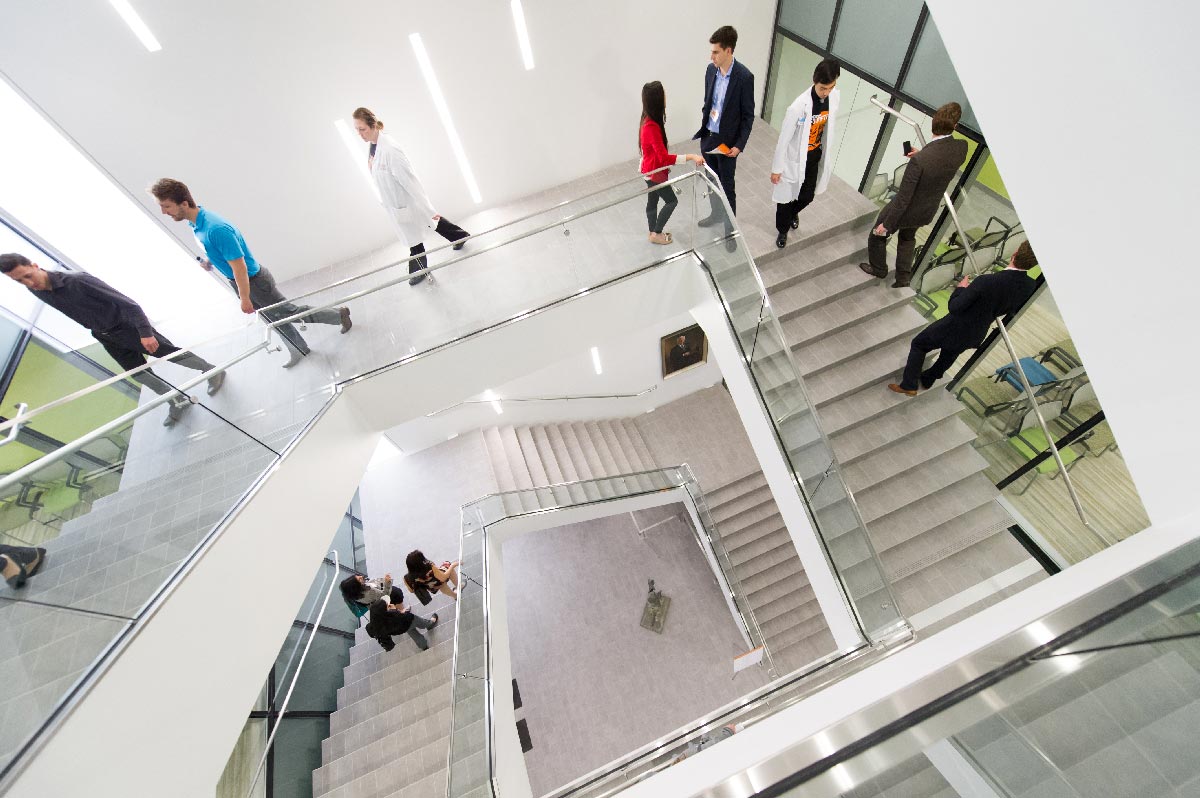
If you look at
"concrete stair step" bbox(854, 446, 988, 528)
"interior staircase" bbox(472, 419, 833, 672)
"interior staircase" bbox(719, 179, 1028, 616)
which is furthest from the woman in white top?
"concrete stair step" bbox(854, 446, 988, 528)

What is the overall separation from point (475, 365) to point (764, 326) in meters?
3.19

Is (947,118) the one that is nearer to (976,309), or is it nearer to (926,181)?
(926,181)

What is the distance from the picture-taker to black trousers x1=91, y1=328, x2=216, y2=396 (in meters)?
4.00

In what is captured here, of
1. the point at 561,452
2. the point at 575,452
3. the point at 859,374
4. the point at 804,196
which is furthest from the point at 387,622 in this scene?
the point at 804,196

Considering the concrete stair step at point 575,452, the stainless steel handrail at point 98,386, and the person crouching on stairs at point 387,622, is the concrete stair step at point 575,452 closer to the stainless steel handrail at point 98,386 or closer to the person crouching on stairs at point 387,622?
the person crouching on stairs at point 387,622

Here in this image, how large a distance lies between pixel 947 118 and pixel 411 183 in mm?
4953

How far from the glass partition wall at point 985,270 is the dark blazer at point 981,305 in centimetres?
44

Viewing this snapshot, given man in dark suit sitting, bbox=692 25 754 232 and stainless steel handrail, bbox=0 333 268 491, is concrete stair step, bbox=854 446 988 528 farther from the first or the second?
stainless steel handrail, bbox=0 333 268 491

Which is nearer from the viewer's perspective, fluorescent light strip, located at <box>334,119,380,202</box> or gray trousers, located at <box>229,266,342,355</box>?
gray trousers, located at <box>229,266,342,355</box>

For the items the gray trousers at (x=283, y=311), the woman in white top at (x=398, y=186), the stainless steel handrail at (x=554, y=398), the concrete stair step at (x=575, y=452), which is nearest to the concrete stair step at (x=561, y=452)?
the concrete stair step at (x=575, y=452)

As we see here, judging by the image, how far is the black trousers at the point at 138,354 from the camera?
4004 millimetres

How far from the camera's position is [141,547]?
298cm

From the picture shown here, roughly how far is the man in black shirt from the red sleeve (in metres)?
4.13

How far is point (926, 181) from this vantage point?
182 inches
